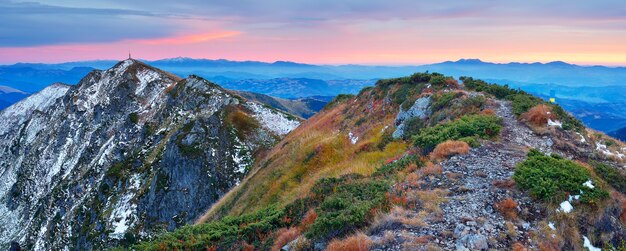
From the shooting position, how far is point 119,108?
82.4 meters

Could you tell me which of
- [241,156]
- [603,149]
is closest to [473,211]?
[603,149]

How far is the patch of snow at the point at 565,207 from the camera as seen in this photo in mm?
10438

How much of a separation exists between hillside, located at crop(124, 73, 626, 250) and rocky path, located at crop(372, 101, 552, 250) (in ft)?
0.12

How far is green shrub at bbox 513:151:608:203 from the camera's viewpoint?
35.8 ft

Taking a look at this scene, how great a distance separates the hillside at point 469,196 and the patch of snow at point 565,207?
0.03 metres

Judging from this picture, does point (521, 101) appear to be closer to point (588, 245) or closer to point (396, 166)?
Answer: point (396, 166)

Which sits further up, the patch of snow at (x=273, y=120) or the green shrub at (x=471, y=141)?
the green shrub at (x=471, y=141)

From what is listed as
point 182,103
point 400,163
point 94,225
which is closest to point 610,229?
point 400,163

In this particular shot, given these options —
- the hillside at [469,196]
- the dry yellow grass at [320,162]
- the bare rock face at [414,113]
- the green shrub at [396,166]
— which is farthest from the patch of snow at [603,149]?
the bare rock face at [414,113]

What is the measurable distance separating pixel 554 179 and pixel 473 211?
359 cm

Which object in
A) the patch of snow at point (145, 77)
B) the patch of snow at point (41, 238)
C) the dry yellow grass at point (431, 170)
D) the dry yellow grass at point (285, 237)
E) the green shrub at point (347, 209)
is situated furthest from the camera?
the patch of snow at point (145, 77)

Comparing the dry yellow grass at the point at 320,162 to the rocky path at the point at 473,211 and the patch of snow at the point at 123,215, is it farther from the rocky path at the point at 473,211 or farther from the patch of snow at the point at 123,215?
the patch of snow at the point at 123,215

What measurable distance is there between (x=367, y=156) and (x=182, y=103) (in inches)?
2331

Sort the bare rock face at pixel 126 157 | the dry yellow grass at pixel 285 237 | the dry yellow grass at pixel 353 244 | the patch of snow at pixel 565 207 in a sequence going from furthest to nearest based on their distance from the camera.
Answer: the bare rock face at pixel 126 157
the dry yellow grass at pixel 285 237
the patch of snow at pixel 565 207
the dry yellow grass at pixel 353 244
